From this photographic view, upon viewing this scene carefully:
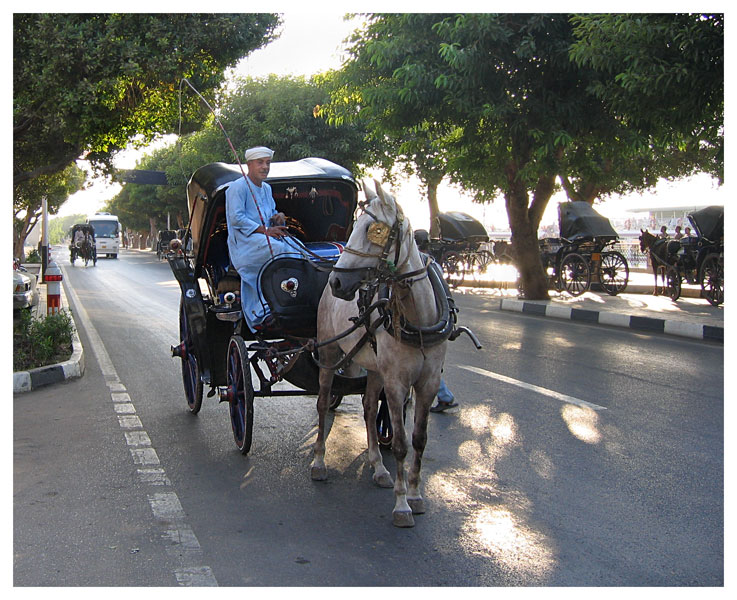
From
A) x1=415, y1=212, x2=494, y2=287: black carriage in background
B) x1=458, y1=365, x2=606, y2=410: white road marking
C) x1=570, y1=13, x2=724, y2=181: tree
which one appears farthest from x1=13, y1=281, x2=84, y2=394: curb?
x1=415, y1=212, x2=494, y2=287: black carriage in background

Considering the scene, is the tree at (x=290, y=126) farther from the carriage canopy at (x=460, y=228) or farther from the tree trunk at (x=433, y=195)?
the carriage canopy at (x=460, y=228)

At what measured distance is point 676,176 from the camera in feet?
93.3

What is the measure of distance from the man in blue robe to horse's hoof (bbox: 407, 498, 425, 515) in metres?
1.79

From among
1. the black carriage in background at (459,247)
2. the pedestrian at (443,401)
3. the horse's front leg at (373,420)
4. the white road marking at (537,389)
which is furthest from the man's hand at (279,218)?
the black carriage in background at (459,247)

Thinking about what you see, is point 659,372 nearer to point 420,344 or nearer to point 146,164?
point 420,344

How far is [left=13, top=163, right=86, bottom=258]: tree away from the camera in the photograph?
942 inches

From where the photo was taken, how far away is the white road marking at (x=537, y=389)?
6.91 metres

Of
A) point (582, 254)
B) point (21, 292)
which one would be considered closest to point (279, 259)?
point (21, 292)

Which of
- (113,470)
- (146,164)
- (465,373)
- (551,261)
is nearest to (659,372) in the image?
(465,373)

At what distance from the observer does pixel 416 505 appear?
429 cm

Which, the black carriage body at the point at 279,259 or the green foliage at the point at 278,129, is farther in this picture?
the green foliage at the point at 278,129

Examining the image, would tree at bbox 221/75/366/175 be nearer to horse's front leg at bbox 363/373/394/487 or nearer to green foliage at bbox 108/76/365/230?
green foliage at bbox 108/76/365/230

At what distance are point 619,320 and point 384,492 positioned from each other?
9.50 m

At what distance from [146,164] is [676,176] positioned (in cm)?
3869
